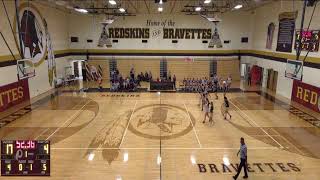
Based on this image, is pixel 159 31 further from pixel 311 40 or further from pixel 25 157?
pixel 25 157

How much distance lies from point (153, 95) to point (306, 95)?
13.4 metres

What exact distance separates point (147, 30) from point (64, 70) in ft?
37.6

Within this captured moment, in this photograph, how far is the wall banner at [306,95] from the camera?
2114cm

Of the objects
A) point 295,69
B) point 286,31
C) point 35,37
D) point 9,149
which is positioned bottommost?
point 9,149

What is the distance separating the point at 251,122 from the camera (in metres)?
19.0

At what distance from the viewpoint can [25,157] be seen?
8.17m

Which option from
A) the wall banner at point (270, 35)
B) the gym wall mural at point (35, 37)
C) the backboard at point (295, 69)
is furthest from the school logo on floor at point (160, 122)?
the wall banner at point (270, 35)

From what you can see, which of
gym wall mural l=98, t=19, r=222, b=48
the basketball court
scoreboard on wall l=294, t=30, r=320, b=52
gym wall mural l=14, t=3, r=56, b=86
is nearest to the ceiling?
the basketball court

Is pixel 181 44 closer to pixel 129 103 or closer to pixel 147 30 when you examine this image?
pixel 147 30

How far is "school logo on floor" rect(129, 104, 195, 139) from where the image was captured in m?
16.7

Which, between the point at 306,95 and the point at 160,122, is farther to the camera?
the point at 306,95

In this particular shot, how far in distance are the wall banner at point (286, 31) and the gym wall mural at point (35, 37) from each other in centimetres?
2301

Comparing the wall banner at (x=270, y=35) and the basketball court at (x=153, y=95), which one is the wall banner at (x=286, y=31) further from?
the wall banner at (x=270, y=35)

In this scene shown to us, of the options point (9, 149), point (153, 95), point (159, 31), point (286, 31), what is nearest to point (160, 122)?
point (153, 95)
